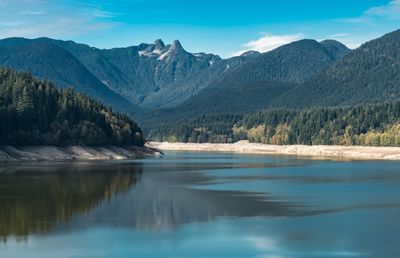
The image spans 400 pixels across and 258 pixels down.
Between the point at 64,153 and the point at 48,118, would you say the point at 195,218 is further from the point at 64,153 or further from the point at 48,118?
the point at 48,118

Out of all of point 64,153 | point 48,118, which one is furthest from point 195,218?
point 48,118

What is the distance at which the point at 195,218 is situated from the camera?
53594 millimetres

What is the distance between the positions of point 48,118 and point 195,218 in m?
111

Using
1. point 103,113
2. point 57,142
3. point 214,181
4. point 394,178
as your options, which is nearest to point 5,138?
point 57,142

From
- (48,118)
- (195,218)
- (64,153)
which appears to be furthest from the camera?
(48,118)

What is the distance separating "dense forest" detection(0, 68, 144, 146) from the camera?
476 ft

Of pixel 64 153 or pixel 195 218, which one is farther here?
pixel 64 153

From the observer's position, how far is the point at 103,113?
182500 mm

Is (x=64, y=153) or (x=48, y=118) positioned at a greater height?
(x=48, y=118)

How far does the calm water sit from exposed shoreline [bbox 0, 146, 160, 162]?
4873 cm

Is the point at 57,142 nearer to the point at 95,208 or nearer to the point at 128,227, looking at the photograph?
the point at 95,208

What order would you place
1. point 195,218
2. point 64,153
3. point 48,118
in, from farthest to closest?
point 48,118
point 64,153
point 195,218

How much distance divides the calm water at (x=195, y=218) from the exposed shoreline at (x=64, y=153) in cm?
4873

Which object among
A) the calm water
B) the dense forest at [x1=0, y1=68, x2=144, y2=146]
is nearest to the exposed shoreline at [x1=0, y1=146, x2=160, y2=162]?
the dense forest at [x1=0, y1=68, x2=144, y2=146]
